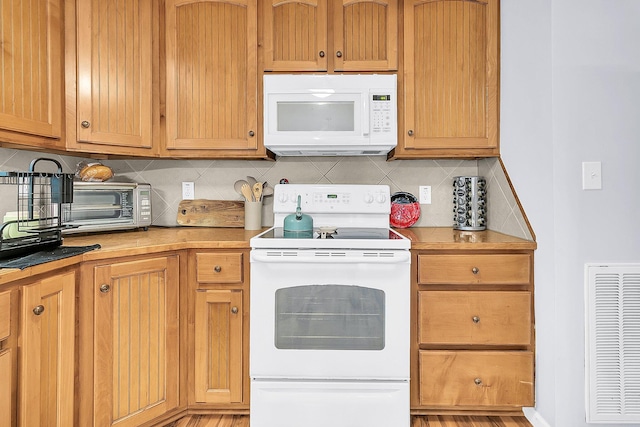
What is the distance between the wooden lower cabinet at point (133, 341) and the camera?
4.88 feet

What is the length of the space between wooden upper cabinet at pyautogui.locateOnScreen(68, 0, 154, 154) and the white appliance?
91 cm

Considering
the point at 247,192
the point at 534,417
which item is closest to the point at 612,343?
the point at 534,417

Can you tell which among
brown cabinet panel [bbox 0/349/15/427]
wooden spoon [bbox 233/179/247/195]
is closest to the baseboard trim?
wooden spoon [bbox 233/179/247/195]

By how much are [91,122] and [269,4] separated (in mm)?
1116

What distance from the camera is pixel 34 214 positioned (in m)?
1.51

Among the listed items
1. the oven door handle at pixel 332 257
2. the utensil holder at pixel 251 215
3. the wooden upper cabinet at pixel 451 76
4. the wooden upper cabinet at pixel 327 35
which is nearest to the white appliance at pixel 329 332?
the oven door handle at pixel 332 257

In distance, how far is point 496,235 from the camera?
76.9 inches

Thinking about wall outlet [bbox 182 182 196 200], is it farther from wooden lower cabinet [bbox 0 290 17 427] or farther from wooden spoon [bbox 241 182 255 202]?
wooden lower cabinet [bbox 0 290 17 427]

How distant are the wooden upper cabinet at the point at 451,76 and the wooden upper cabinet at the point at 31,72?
1695 mm

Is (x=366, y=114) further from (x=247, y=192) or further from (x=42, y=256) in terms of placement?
(x=42, y=256)

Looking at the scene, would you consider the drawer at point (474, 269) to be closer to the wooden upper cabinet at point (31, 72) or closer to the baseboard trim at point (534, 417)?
the baseboard trim at point (534, 417)

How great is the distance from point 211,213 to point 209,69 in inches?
33.8

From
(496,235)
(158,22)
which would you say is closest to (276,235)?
(496,235)

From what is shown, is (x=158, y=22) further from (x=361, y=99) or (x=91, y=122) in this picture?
(x=361, y=99)
